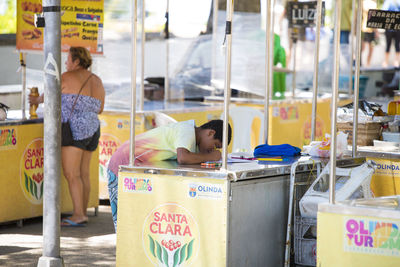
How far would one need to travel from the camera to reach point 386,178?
6.42m

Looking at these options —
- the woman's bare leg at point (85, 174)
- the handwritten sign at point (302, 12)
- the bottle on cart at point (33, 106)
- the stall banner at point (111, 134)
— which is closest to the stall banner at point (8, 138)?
the bottle on cart at point (33, 106)

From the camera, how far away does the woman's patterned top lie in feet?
26.4

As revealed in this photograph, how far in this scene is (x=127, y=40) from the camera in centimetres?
1170

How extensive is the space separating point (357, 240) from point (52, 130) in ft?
7.52

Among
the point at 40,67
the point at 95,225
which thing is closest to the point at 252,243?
the point at 95,225

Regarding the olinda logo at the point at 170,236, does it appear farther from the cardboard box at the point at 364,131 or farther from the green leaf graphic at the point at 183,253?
the cardboard box at the point at 364,131

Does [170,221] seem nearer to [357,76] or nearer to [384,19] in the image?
[357,76]

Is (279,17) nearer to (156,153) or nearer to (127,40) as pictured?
(127,40)

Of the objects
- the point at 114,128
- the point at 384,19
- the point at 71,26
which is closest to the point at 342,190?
the point at 384,19

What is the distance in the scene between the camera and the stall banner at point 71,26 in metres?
8.36

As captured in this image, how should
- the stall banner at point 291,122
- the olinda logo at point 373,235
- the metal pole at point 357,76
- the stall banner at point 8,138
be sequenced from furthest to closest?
the stall banner at point 291,122 < the stall banner at point 8,138 < the metal pole at point 357,76 < the olinda logo at point 373,235

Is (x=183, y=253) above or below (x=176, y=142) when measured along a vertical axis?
below

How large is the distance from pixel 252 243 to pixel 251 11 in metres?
6.78

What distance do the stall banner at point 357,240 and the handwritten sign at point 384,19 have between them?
9.38ft
